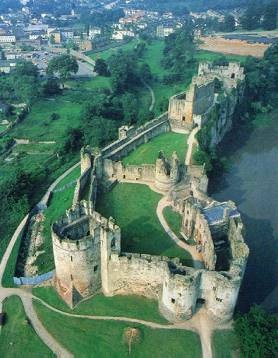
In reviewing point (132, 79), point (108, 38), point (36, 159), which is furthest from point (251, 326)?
point (108, 38)

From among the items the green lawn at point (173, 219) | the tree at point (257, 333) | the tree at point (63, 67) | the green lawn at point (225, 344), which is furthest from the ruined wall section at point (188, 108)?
the tree at point (63, 67)

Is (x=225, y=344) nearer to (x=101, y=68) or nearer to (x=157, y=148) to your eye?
(x=157, y=148)

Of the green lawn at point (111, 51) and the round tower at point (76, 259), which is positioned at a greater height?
the round tower at point (76, 259)

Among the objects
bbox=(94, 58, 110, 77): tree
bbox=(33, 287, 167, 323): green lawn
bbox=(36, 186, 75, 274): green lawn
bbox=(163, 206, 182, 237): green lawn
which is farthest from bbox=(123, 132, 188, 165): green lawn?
bbox=(94, 58, 110, 77): tree

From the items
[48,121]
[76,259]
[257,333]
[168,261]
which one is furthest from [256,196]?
[48,121]

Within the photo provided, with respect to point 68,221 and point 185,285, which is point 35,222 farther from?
point 185,285

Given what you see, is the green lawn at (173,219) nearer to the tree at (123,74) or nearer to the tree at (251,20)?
the tree at (123,74)

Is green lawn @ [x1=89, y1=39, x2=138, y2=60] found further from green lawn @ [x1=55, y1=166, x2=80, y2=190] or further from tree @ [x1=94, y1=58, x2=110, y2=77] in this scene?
green lawn @ [x1=55, y1=166, x2=80, y2=190]
